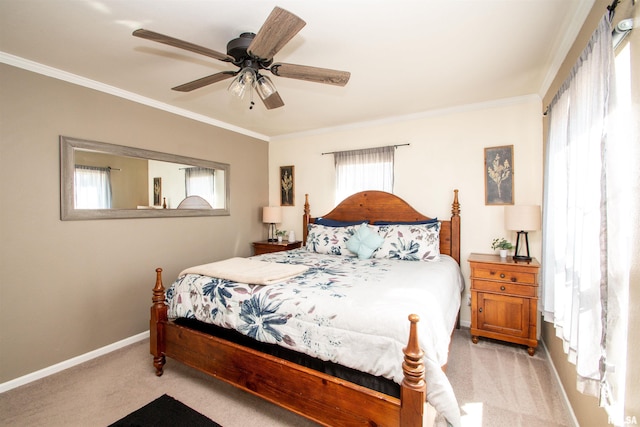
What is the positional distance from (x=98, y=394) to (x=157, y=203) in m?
1.84

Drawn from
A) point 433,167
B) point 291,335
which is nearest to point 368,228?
point 433,167

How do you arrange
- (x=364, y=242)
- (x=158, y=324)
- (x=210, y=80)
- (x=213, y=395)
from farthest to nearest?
(x=364, y=242) < (x=158, y=324) < (x=213, y=395) < (x=210, y=80)

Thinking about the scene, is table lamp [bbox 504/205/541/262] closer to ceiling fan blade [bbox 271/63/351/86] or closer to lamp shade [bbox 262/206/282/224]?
ceiling fan blade [bbox 271/63/351/86]

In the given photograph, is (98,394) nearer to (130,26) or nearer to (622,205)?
(130,26)

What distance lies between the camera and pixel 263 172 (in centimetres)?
474

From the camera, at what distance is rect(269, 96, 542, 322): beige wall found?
3090 mm

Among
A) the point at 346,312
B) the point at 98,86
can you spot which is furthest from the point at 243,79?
the point at 98,86

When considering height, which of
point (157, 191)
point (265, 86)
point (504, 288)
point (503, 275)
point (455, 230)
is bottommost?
point (504, 288)

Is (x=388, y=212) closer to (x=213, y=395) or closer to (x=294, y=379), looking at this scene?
(x=294, y=379)

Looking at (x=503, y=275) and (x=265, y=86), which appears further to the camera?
(x=503, y=275)

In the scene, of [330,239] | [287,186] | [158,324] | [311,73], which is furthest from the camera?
[287,186]

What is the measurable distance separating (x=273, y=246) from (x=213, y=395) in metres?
2.19

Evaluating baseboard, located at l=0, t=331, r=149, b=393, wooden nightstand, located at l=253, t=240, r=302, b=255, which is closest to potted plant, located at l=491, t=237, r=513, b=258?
wooden nightstand, located at l=253, t=240, r=302, b=255

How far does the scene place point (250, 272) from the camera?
7.25 feet
